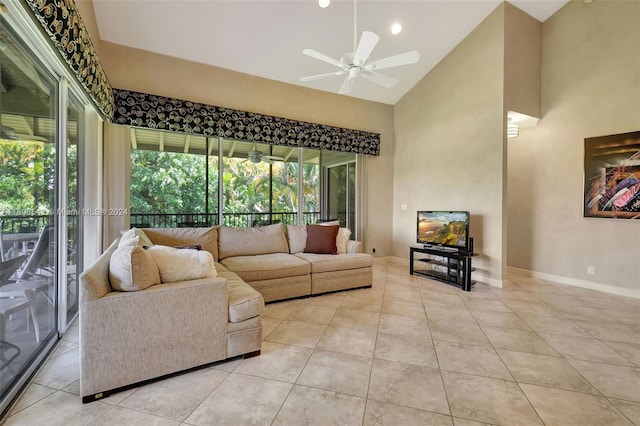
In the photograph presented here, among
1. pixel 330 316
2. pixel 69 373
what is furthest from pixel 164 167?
pixel 330 316

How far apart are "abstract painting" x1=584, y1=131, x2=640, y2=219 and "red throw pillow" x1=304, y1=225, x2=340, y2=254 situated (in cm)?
361

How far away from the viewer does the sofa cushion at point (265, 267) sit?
3283mm

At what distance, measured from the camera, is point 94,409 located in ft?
5.24

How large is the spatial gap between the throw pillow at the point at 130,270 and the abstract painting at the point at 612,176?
5.38 meters

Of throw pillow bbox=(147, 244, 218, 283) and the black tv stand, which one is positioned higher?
throw pillow bbox=(147, 244, 218, 283)

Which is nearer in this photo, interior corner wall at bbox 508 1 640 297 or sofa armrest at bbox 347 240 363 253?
interior corner wall at bbox 508 1 640 297

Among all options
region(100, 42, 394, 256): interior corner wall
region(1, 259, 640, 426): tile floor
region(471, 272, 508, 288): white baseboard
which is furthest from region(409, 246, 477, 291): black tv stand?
region(100, 42, 394, 256): interior corner wall

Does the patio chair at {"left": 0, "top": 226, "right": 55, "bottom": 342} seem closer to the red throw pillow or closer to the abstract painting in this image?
the red throw pillow

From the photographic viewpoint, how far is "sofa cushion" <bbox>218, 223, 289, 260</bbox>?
12.5 feet

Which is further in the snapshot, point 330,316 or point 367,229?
point 367,229

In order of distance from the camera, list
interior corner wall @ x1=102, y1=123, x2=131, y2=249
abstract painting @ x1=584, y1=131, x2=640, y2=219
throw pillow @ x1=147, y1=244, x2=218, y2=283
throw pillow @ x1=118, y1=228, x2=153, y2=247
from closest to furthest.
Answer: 1. throw pillow @ x1=147, y1=244, x2=218, y2=283
2. throw pillow @ x1=118, y1=228, x2=153, y2=247
3. abstract painting @ x1=584, y1=131, x2=640, y2=219
4. interior corner wall @ x1=102, y1=123, x2=131, y2=249

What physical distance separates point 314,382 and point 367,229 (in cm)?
413

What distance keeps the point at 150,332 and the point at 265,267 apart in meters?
1.64

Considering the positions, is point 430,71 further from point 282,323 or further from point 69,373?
point 69,373
